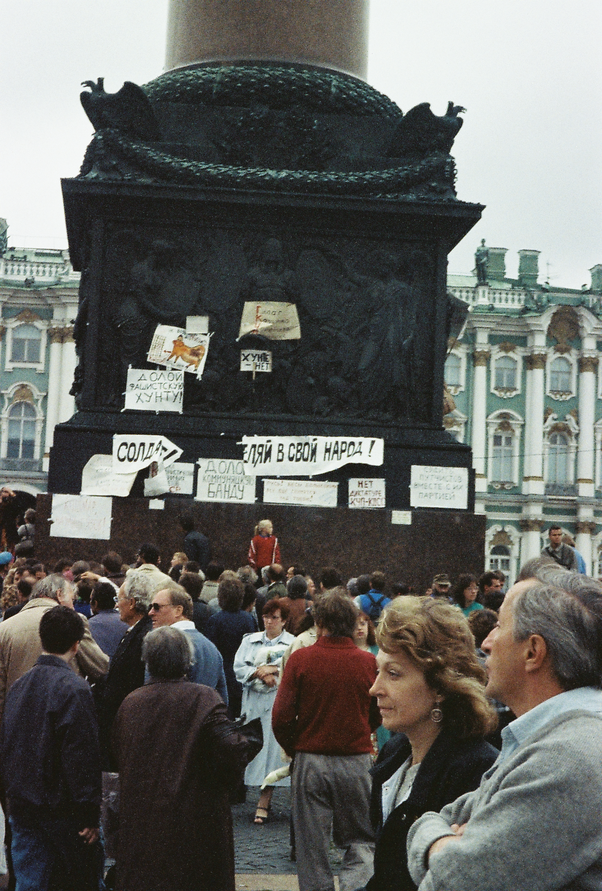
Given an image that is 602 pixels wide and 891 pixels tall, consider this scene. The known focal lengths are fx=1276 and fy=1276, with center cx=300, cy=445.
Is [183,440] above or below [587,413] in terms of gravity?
below

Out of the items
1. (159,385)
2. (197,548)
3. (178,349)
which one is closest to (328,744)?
(197,548)

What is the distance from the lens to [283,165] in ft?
48.6

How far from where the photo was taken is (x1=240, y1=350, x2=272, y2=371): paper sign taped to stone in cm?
1443

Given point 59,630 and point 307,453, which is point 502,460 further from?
point 59,630

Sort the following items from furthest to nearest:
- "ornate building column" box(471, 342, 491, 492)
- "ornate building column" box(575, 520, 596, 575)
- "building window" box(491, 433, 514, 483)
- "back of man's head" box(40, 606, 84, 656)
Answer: "building window" box(491, 433, 514, 483)
"ornate building column" box(471, 342, 491, 492)
"ornate building column" box(575, 520, 596, 575)
"back of man's head" box(40, 606, 84, 656)

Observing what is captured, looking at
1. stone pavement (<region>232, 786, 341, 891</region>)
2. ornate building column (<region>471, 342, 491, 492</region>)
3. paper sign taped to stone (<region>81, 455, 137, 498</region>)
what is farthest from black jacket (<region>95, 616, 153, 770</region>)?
ornate building column (<region>471, 342, 491, 492</region>)

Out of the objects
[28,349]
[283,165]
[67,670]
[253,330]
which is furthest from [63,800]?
[28,349]

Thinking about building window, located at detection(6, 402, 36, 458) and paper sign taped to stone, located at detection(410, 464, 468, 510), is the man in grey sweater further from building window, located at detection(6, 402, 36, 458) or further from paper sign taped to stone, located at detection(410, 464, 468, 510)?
building window, located at detection(6, 402, 36, 458)

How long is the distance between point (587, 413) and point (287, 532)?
157 ft

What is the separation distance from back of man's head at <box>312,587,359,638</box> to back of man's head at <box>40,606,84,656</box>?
1145 millimetres

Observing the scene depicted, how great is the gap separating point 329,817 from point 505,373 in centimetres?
5444

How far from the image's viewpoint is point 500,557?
57.2 metres

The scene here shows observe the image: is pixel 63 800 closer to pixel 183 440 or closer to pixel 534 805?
pixel 534 805

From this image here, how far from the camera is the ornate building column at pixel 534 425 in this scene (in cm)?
5788
